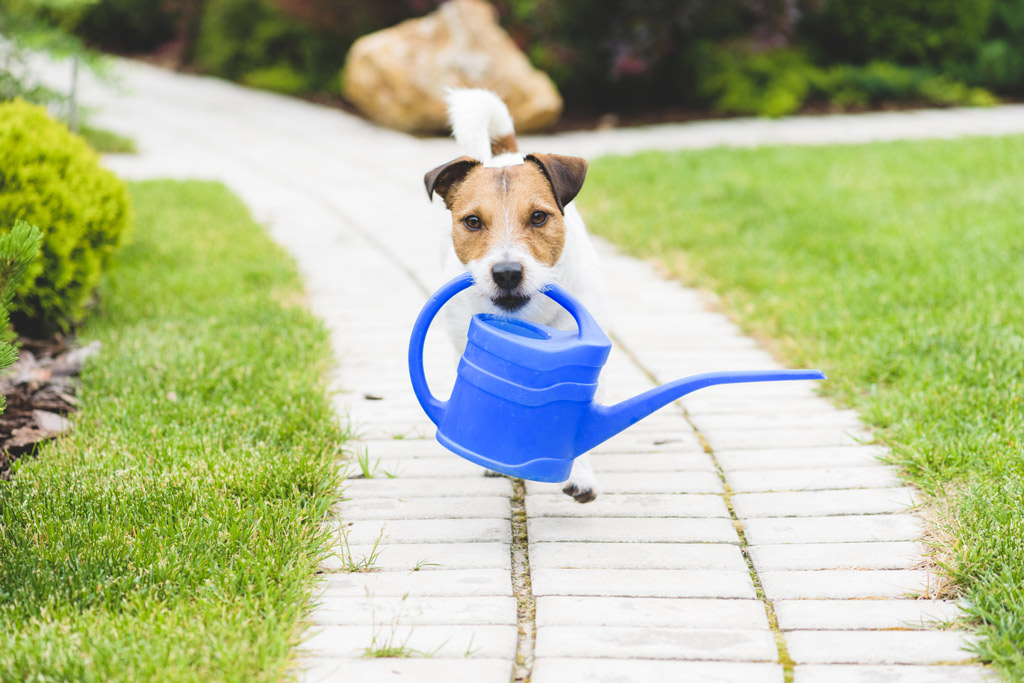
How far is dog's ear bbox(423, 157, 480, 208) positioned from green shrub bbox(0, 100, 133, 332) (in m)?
2.24

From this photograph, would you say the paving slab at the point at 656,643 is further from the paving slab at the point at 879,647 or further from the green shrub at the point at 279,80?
the green shrub at the point at 279,80

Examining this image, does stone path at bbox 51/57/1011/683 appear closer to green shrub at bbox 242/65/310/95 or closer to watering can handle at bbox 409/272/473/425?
watering can handle at bbox 409/272/473/425

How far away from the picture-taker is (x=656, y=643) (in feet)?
9.06

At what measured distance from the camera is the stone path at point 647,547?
2697 millimetres

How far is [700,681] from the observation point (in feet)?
8.50

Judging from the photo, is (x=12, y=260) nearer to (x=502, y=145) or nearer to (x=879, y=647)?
(x=502, y=145)

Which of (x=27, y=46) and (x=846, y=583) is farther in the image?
(x=27, y=46)

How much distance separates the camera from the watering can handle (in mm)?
3432

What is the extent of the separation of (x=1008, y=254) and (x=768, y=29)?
7.66m

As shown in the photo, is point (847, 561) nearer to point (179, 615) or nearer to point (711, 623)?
point (711, 623)

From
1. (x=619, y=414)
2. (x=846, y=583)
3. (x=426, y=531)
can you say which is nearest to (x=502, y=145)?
(x=619, y=414)

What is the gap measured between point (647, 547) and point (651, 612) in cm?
41

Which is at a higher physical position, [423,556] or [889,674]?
[889,674]

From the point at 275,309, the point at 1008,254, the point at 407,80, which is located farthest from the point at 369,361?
the point at 407,80
